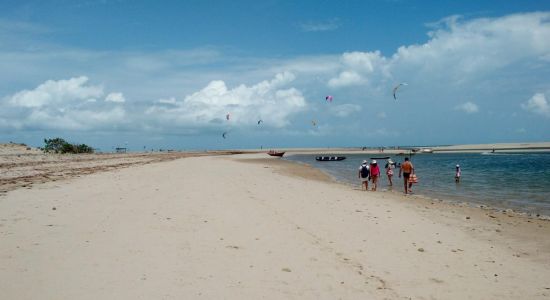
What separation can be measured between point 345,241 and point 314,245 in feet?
2.83

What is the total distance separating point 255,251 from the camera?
7.82m

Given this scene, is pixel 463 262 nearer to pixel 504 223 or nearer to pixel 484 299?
pixel 484 299

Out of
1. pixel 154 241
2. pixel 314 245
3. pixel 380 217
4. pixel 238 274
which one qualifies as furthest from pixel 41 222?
pixel 380 217

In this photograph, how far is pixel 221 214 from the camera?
11.3 metres

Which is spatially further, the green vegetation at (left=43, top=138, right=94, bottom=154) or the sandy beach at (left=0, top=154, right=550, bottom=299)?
the green vegetation at (left=43, top=138, right=94, bottom=154)

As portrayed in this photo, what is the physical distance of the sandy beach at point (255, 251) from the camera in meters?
6.02

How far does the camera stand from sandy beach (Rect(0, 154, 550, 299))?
6020mm

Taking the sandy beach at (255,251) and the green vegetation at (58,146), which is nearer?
the sandy beach at (255,251)

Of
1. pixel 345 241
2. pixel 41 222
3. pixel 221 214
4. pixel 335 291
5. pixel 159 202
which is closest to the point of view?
pixel 335 291

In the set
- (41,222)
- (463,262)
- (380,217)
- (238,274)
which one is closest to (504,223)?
(380,217)

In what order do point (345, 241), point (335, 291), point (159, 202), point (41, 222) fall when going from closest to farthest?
point (335, 291), point (345, 241), point (41, 222), point (159, 202)

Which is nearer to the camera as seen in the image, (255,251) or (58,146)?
(255,251)

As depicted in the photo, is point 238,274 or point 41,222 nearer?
point 238,274

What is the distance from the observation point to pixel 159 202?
42.9 feet
